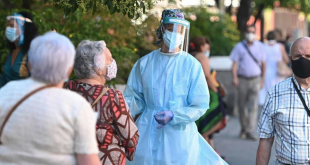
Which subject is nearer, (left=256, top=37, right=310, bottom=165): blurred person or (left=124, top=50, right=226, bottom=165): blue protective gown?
(left=256, top=37, right=310, bottom=165): blurred person

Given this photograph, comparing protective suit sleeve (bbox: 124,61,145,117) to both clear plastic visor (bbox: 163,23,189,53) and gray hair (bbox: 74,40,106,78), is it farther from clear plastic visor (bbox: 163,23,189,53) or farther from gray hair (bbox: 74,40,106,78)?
gray hair (bbox: 74,40,106,78)

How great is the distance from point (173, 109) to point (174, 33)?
2.33ft

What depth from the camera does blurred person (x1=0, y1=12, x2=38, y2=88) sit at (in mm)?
5925

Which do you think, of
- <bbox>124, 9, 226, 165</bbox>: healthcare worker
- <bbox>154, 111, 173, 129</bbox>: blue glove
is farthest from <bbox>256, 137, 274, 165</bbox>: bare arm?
<bbox>154, 111, 173, 129</bbox>: blue glove

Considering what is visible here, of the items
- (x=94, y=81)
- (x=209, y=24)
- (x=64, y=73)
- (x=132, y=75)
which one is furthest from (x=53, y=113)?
(x=209, y=24)

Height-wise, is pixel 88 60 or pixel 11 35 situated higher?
pixel 88 60

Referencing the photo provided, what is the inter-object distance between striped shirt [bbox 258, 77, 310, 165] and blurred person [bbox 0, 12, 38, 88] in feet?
9.13

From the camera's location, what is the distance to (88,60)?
3732mm

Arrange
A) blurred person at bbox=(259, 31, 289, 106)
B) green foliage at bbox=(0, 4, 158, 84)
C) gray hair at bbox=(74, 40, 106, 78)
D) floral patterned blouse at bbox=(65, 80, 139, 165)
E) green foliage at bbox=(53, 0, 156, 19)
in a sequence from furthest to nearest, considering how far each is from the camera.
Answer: blurred person at bbox=(259, 31, 289, 106) → green foliage at bbox=(0, 4, 158, 84) → green foliage at bbox=(53, 0, 156, 19) → gray hair at bbox=(74, 40, 106, 78) → floral patterned blouse at bbox=(65, 80, 139, 165)

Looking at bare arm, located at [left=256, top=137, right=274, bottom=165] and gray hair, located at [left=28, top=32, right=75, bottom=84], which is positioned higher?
gray hair, located at [left=28, top=32, right=75, bottom=84]

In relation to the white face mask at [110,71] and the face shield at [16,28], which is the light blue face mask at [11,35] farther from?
the white face mask at [110,71]

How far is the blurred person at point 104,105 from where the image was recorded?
362 cm

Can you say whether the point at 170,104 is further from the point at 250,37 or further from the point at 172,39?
the point at 250,37

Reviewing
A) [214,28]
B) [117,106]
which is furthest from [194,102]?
[214,28]
